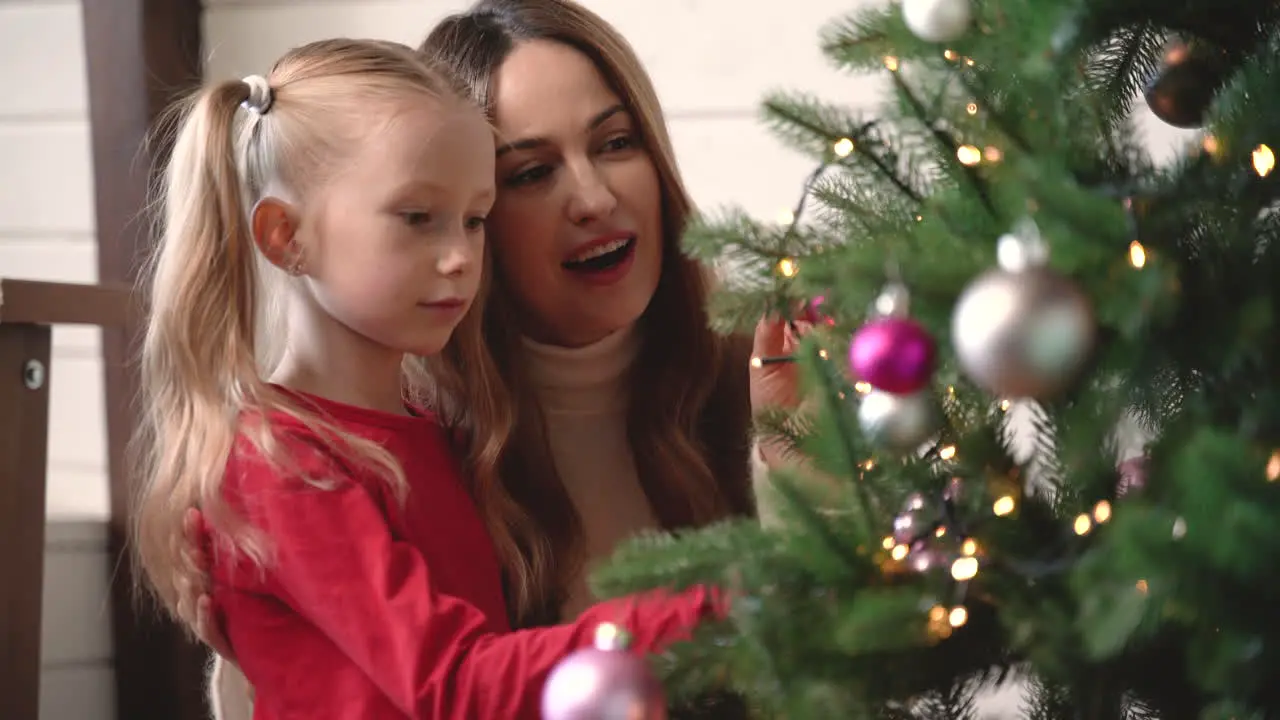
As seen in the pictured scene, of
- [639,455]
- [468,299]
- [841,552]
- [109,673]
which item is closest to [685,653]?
[841,552]

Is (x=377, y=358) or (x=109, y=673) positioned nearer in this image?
(x=377, y=358)

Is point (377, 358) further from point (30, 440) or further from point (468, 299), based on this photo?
point (30, 440)

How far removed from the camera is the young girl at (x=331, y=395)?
0.98 metres

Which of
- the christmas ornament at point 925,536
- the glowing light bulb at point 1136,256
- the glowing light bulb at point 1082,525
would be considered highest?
the glowing light bulb at point 1136,256

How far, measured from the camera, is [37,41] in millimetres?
2111

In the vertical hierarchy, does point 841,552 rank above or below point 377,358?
above

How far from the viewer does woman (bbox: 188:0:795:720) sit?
127 cm

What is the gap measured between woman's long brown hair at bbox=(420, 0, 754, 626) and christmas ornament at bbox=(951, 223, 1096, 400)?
688mm

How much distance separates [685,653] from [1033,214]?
0.28 m

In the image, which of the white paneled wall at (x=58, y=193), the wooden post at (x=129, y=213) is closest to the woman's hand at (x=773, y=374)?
the wooden post at (x=129, y=213)

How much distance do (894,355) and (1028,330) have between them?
3.1 inches

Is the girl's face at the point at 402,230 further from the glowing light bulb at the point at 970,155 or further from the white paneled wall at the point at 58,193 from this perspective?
the white paneled wall at the point at 58,193

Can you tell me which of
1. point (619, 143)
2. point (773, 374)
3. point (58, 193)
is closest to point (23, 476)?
point (58, 193)

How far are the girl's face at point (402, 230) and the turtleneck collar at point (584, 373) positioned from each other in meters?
0.27
